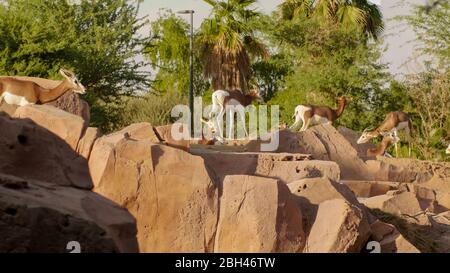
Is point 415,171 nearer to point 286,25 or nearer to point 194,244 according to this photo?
point 194,244

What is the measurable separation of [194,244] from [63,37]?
20444 mm

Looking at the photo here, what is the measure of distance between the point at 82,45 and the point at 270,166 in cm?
1752

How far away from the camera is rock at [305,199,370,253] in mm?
10188

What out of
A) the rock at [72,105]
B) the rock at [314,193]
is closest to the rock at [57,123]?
the rock at [314,193]

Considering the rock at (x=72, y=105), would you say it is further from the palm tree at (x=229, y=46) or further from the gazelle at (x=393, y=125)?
the palm tree at (x=229, y=46)

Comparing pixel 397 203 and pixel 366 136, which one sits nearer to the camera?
pixel 397 203

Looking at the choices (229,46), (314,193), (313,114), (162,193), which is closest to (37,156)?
(162,193)

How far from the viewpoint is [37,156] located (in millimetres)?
10320

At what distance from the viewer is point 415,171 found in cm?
2070

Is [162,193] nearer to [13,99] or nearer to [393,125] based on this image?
[13,99]

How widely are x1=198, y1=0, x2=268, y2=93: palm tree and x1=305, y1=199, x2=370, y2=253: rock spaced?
95.6ft

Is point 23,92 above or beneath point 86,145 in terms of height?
above

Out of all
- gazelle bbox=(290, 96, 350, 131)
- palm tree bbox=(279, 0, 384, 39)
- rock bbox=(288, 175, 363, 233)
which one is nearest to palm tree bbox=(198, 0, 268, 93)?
palm tree bbox=(279, 0, 384, 39)
